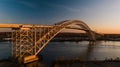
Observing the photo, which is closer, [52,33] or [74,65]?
[74,65]

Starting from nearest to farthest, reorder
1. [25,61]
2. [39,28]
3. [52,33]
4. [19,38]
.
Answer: [25,61] < [19,38] < [39,28] < [52,33]

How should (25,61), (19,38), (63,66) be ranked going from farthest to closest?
(19,38), (25,61), (63,66)

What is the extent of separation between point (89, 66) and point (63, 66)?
3.52 metres

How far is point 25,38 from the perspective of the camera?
32531 millimetres

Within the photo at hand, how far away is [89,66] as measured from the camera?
25.5m

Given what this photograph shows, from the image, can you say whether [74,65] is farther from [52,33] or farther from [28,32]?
[52,33]

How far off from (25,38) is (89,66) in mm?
12653

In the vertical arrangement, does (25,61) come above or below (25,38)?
below

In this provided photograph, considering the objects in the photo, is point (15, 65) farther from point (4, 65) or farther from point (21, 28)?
point (21, 28)

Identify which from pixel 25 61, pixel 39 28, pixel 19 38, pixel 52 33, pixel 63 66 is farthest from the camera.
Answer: pixel 52 33

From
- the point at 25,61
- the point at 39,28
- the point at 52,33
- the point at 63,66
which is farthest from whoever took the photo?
the point at 52,33

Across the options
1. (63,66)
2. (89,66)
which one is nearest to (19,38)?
(63,66)

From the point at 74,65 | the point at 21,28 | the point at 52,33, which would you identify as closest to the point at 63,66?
the point at 74,65

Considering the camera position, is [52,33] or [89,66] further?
[52,33]
